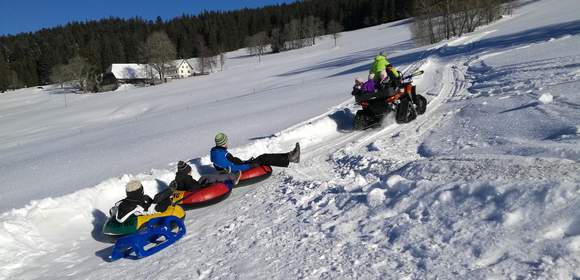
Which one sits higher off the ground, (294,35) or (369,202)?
(294,35)

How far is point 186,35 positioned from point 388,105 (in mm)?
98756

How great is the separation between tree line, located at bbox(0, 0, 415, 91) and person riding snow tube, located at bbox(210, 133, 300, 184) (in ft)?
237

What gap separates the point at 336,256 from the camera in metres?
3.89

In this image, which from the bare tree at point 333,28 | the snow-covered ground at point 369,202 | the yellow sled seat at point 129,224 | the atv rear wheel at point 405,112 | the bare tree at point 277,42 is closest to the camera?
the snow-covered ground at point 369,202

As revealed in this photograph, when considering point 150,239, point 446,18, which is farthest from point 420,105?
point 446,18

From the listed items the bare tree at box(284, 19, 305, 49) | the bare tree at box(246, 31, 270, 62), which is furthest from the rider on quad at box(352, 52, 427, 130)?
the bare tree at box(284, 19, 305, 49)

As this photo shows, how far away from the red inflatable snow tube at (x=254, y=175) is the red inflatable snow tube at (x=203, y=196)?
56 centimetres

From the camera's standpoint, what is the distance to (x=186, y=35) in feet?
330

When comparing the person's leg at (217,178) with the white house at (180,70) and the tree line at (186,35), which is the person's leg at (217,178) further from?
the tree line at (186,35)

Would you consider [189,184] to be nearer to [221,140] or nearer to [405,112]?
[221,140]

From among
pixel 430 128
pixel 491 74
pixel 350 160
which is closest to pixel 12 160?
pixel 350 160

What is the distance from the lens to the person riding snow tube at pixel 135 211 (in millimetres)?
5809

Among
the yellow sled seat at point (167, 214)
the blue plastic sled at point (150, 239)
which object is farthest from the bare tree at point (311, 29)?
the blue plastic sled at point (150, 239)

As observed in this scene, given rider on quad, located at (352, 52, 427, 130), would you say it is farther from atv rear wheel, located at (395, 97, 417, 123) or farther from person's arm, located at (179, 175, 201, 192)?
person's arm, located at (179, 175, 201, 192)
